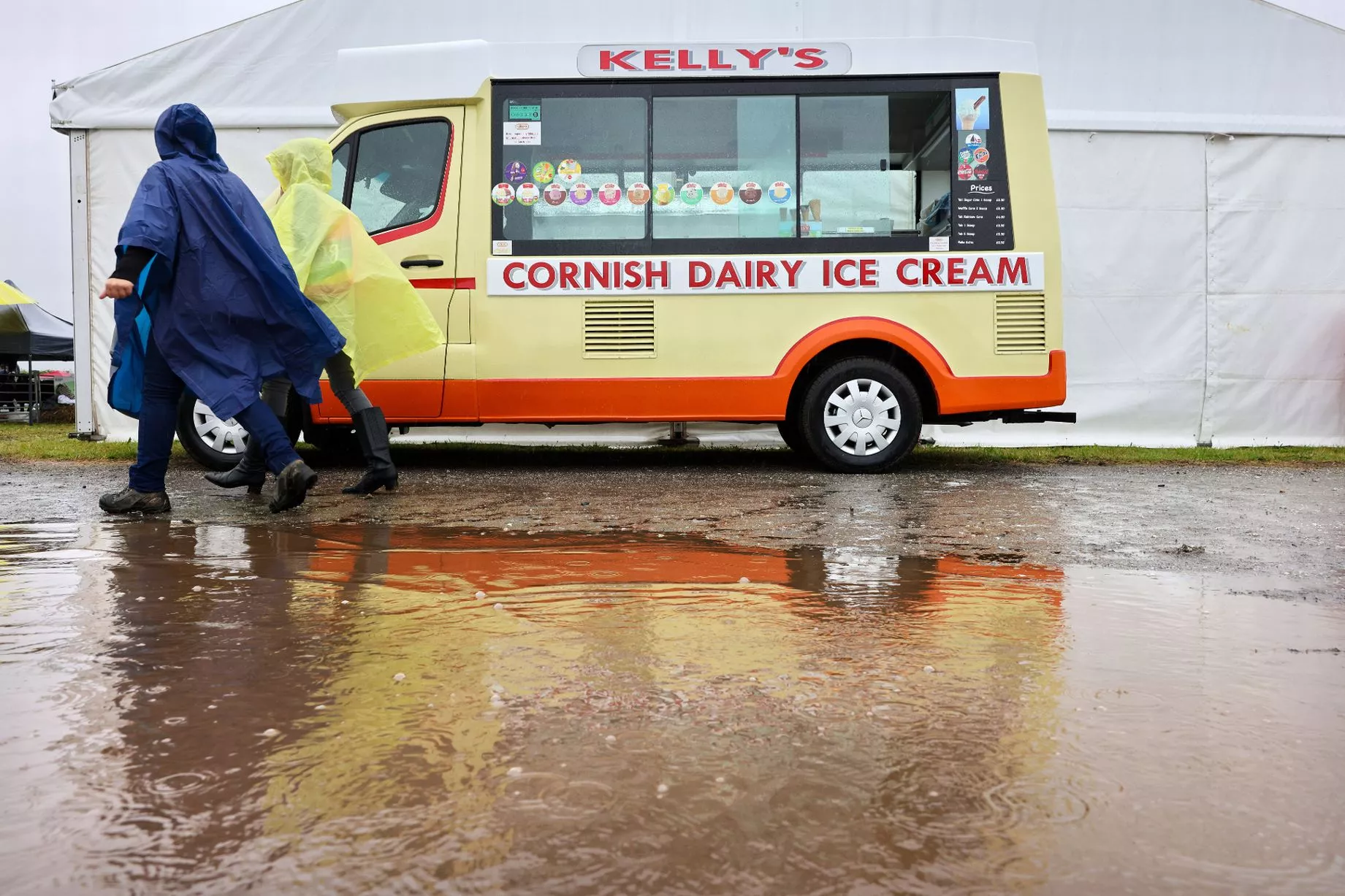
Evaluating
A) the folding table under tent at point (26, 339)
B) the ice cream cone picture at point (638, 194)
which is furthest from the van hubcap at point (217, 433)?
the folding table under tent at point (26, 339)

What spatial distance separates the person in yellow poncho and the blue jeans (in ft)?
1.93

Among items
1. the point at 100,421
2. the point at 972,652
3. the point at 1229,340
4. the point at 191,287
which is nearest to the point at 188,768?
the point at 972,652

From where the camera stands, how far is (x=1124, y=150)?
32.4 ft

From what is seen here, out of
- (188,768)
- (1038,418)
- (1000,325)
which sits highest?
(1000,325)

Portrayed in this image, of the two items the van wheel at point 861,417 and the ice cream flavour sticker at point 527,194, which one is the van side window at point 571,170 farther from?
the van wheel at point 861,417

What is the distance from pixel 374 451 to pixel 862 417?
125 inches

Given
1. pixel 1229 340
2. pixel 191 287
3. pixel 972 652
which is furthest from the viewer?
pixel 1229 340

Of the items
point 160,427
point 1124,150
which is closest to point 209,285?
point 160,427

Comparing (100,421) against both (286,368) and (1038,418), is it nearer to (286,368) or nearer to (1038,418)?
(286,368)

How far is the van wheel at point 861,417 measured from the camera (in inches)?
301

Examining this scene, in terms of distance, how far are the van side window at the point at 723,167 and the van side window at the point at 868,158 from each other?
139 mm

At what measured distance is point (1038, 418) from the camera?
789cm

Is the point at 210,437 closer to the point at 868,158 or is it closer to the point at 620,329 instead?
the point at 620,329

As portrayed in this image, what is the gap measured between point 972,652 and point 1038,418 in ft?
17.9
